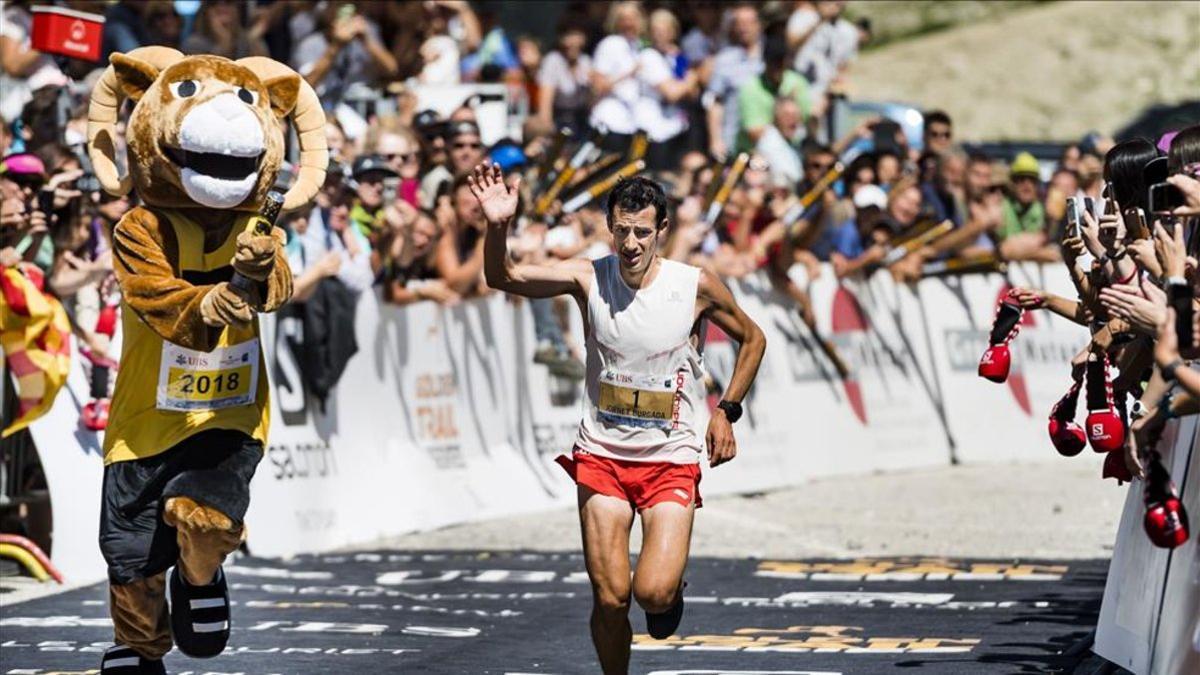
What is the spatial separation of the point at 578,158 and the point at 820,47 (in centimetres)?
551

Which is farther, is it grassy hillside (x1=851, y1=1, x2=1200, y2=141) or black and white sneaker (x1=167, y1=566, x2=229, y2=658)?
grassy hillside (x1=851, y1=1, x2=1200, y2=141)

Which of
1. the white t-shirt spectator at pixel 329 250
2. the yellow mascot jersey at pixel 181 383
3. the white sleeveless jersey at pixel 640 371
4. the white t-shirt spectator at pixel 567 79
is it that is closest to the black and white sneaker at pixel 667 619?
the white sleeveless jersey at pixel 640 371

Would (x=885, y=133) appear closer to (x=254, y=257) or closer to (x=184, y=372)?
(x=184, y=372)

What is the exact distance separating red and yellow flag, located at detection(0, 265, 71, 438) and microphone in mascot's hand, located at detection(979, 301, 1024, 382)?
5045 mm

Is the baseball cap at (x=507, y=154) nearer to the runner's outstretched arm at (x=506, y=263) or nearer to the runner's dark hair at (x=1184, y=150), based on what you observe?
the runner's outstretched arm at (x=506, y=263)

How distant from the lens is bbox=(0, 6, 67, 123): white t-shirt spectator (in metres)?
15.2

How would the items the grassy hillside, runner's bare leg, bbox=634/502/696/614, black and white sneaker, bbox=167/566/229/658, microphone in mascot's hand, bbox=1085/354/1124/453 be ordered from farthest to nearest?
1. the grassy hillside
2. microphone in mascot's hand, bbox=1085/354/1124/453
3. runner's bare leg, bbox=634/502/696/614
4. black and white sneaker, bbox=167/566/229/658

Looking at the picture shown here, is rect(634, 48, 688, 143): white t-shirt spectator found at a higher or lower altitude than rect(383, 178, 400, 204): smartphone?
higher

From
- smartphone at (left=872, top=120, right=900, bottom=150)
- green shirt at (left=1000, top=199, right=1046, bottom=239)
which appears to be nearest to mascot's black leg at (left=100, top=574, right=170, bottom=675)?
smartphone at (left=872, top=120, right=900, bottom=150)

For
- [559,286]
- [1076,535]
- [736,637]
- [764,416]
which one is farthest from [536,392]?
[559,286]

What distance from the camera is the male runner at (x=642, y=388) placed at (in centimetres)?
918

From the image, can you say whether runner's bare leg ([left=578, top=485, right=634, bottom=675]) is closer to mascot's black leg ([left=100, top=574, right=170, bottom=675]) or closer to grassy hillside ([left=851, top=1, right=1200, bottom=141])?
mascot's black leg ([left=100, top=574, right=170, bottom=675])

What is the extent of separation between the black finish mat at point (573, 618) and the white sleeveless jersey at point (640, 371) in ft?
3.99

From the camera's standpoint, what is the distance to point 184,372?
893cm
